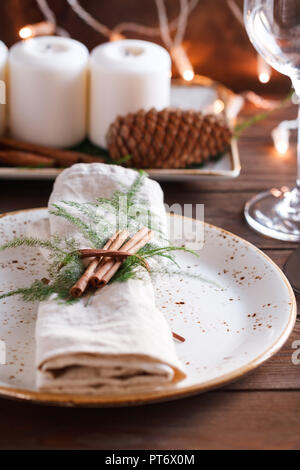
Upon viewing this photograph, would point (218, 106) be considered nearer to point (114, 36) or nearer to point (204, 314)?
point (114, 36)

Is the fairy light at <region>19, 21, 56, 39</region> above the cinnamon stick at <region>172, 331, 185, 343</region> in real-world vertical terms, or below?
above

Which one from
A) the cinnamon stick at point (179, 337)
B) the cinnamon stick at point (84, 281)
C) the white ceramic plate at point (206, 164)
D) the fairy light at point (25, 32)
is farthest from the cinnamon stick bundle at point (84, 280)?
the fairy light at point (25, 32)

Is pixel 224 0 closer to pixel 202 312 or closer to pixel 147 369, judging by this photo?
pixel 202 312

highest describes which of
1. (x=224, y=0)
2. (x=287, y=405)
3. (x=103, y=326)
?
(x=224, y=0)

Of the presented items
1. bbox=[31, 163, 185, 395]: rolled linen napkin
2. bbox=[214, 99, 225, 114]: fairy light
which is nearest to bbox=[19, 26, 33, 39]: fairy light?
bbox=[214, 99, 225, 114]: fairy light

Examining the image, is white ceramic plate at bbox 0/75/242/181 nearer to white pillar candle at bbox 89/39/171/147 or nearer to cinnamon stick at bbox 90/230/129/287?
white pillar candle at bbox 89/39/171/147
